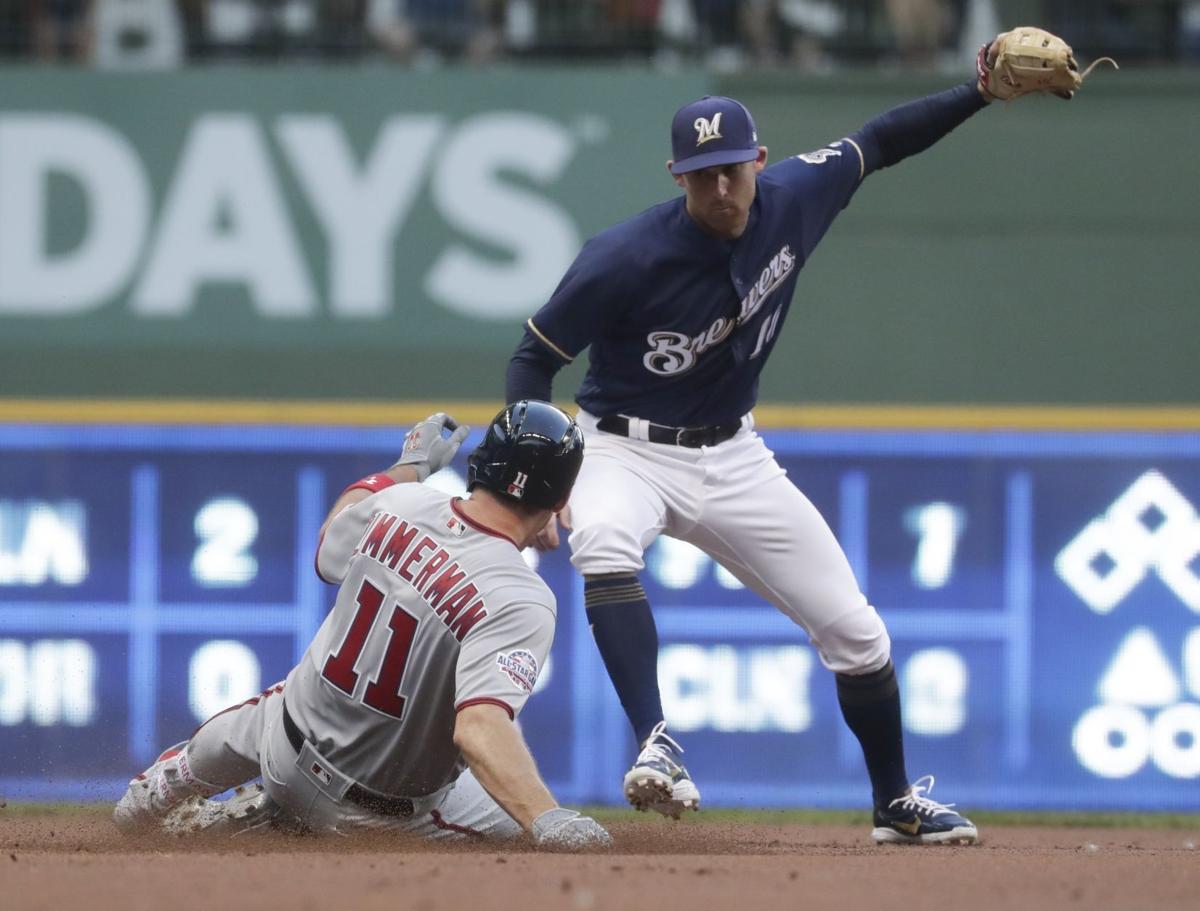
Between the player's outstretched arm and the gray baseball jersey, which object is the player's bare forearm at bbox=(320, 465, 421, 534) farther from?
the player's outstretched arm

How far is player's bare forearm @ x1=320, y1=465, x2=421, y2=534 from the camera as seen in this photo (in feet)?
14.6

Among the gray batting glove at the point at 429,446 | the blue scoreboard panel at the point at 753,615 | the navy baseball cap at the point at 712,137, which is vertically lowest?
the blue scoreboard panel at the point at 753,615

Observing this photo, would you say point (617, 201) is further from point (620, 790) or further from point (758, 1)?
point (620, 790)

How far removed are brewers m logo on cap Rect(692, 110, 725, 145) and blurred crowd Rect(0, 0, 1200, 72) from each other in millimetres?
3908

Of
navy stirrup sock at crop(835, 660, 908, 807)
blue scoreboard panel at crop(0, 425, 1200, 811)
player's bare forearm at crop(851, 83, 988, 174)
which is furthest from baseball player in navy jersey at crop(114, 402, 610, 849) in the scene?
blue scoreboard panel at crop(0, 425, 1200, 811)

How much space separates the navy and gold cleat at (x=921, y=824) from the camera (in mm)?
4992

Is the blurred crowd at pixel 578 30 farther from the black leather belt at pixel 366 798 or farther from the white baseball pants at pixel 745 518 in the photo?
the black leather belt at pixel 366 798

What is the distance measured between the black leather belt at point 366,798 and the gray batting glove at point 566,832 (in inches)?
16.5

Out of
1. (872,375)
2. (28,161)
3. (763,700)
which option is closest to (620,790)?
(763,700)

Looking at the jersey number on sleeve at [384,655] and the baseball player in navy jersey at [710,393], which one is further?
the baseball player in navy jersey at [710,393]

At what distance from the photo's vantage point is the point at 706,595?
6953mm

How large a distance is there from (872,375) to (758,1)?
1865 millimetres

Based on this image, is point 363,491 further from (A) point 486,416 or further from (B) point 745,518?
(A) point 486,416

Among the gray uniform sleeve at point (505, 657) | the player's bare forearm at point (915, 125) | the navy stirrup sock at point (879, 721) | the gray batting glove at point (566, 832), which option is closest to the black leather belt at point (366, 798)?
the gray batting glove at point (566, 832)
